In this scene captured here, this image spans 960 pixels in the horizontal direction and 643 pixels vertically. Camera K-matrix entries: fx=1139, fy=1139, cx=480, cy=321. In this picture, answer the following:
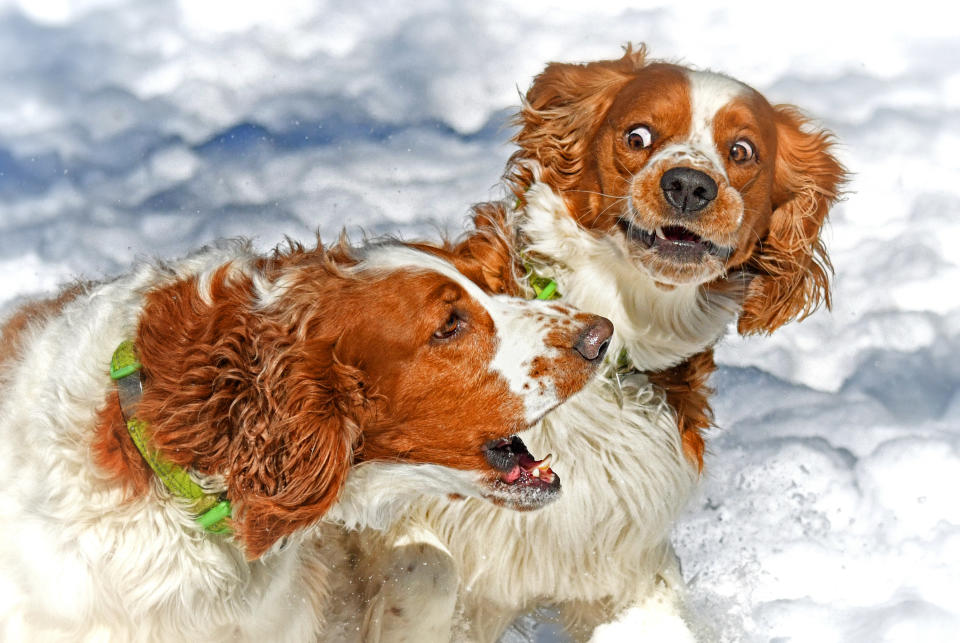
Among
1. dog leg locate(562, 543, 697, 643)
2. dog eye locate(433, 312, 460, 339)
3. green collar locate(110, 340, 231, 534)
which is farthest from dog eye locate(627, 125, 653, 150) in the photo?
green collar locate(110, 340, 231, 534)

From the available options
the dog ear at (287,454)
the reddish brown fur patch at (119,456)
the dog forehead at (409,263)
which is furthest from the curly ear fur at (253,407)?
the dog forehead at (409,263)

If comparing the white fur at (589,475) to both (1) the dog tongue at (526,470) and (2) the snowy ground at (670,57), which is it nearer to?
(1) the dog tongue at (526,470)

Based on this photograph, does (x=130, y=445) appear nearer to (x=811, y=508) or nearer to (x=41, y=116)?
(x=811, y=508)

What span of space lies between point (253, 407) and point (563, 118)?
7.80ft

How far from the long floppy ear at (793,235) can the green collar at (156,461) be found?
275cm

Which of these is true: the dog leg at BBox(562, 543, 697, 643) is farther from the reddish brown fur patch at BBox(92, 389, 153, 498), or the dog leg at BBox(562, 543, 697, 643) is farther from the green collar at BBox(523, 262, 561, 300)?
the reddish brown fur patch at BBox(92, 389, 153, 498)

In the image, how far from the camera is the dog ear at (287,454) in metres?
3.75

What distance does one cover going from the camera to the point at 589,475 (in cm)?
520

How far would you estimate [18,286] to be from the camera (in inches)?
301

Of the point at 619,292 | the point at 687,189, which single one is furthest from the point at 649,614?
the point at 687,189

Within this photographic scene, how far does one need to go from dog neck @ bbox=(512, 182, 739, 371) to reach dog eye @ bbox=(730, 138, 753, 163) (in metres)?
0.61

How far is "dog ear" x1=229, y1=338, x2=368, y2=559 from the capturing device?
3754 millimetres

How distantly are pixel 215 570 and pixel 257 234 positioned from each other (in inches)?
178

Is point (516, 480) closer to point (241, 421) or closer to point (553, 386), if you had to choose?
point (553, 386)
